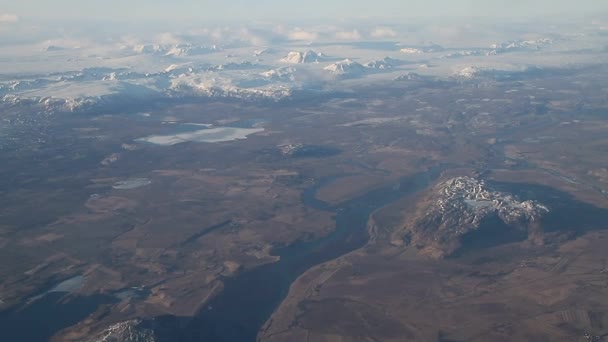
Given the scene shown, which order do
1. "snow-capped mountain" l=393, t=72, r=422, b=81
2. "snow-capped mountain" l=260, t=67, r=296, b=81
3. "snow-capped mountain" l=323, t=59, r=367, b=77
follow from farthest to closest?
"snow-capped mountain" l=323, t=59, r=367, b=77, "snow-capped mountain" l=260, t=67, r=296, b=81, "snow-capped mountain" l=393, t=72, r=422, b=81

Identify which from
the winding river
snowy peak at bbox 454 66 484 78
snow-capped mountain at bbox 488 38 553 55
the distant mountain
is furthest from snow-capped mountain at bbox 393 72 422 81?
the distant mountain

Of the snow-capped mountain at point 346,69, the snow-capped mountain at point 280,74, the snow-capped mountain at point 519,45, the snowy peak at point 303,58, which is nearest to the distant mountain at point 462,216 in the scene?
the snow-capped mountain at point 280,74

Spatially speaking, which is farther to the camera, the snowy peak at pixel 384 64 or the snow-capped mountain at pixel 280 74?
the snowy peak at pixel 384 64

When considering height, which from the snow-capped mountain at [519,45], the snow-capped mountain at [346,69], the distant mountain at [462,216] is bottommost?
the distant mountain at [462,216]

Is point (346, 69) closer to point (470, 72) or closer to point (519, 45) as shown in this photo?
point (470, 72)

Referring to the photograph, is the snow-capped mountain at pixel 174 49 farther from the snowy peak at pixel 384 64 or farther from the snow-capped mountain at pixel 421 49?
the snow-capped mountain at pixel 421 49

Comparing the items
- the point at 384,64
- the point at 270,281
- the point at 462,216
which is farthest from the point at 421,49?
the point at 270,281

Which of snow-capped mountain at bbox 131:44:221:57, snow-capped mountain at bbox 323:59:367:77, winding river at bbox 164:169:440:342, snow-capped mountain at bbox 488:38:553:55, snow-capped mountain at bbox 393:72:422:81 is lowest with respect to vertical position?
winding river at bbox 164:169:440:342

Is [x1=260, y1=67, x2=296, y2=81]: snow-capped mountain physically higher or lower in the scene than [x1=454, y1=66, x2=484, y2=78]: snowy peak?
higher

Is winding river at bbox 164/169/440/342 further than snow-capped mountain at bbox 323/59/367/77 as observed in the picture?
No

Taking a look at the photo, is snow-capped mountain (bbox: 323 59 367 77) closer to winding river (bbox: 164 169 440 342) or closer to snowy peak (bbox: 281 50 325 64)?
snowy peak (bbox: 281 50 325 64)

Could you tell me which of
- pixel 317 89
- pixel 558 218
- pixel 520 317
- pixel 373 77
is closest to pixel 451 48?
pixel 373 77

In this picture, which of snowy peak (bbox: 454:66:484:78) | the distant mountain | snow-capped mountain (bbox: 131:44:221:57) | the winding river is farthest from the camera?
snow-capped mountain (bbox: 131:44:221:57)
